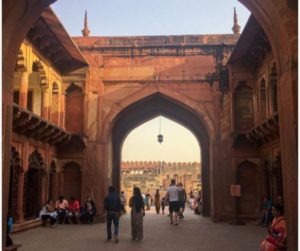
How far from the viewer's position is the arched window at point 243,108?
49.1ft

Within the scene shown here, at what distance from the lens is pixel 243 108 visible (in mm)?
15078

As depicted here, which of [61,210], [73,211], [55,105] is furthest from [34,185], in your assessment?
[55,105]

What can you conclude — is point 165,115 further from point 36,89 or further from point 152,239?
point 152,239

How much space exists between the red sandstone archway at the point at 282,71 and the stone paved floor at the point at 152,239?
11.8 feet

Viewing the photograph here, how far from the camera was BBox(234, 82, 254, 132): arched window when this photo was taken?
1497 cm

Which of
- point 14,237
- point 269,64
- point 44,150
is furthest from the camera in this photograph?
point 44,150

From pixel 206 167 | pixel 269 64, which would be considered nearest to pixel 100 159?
pixel 206 167

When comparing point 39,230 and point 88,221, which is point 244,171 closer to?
point 88,221

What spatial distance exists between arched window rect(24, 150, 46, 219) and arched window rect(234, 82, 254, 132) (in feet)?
22.1

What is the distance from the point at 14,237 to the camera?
33.3 feet

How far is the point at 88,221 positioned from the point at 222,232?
15.5 feet

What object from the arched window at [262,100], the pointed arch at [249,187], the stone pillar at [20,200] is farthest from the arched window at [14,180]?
the arched window at [262,100]

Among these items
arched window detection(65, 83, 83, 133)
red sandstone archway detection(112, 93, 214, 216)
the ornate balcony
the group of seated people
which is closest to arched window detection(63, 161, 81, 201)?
the group of seated people

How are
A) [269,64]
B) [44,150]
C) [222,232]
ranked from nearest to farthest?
Answer: [222,232] → [269,64] → [44,150]
